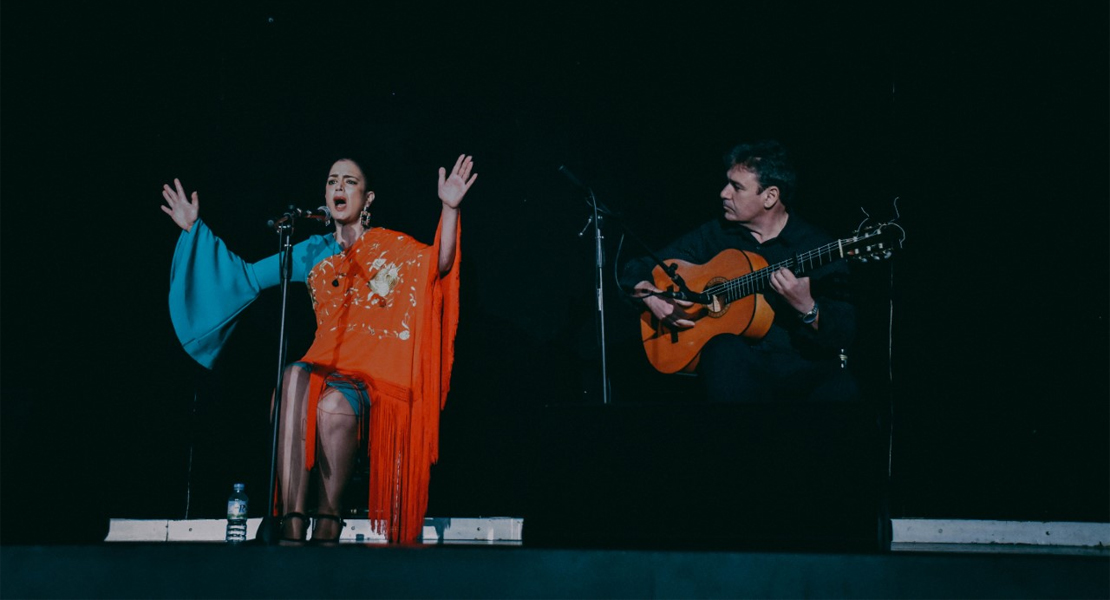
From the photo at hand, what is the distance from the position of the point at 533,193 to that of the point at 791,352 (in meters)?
1.24

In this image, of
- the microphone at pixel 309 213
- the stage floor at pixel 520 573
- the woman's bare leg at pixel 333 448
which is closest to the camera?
the stage floor at pixel 520 573

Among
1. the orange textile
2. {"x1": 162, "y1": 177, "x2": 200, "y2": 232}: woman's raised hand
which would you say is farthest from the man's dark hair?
{"x1": 162, "y1": 177, "x2": 200, "y2": 232}: woman's raised hand

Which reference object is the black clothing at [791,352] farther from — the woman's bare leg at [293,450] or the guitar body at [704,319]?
the woman's bare leg at [293,450]

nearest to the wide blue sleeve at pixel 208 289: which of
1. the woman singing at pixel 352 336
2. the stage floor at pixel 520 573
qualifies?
the woman singing at pixel 352 336

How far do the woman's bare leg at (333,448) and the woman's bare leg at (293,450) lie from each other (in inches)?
2.4

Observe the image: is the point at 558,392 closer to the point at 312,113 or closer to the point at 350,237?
the point at 350,237

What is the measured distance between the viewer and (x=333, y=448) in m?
2.93

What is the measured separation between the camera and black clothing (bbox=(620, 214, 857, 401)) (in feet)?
9.73

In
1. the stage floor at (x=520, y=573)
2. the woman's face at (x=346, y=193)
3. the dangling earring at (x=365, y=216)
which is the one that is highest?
the woman's face at (x=346, y=193)

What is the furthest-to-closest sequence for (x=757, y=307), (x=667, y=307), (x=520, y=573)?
(x=667, y=307)
(x=757, y=307)
(x=520, y=573)

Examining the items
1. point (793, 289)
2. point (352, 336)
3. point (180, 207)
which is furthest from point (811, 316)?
point (180, 207)

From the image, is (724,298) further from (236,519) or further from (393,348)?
(236,519)

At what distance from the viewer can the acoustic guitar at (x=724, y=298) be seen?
9.55ft

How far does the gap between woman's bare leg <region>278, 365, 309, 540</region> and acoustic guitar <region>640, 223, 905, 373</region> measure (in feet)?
4.13
